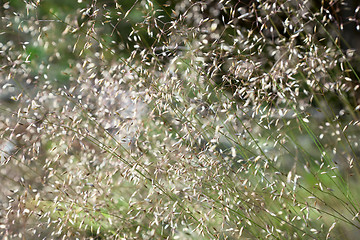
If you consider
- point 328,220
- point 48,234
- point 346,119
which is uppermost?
point 346,119

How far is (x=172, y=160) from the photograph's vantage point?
1.98 metres

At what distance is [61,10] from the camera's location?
11.0 feet

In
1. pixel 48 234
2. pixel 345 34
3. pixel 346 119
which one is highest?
pixel 345 34

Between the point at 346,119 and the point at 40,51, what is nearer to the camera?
the point at 346,119

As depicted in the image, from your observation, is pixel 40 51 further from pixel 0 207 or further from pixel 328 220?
pixel 328 220

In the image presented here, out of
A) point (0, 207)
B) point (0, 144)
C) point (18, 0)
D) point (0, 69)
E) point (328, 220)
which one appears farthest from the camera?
point (18, 0)

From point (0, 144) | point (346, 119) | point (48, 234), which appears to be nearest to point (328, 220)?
point (346, 119)

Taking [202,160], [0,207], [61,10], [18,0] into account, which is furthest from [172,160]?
[18,0]

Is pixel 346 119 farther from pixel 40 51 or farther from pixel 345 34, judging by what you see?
pixel 40 51

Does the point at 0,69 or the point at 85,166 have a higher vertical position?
the point at 0,69

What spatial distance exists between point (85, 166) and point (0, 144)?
1.99 ft

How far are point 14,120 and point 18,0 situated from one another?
1.47m

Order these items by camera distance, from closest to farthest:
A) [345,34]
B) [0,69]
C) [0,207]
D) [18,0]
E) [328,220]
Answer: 1. [0,69]
2. [328,220]
3. [0,207]
4. [345,34]
5. [18,0]

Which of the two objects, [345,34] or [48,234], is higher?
[345,34]
